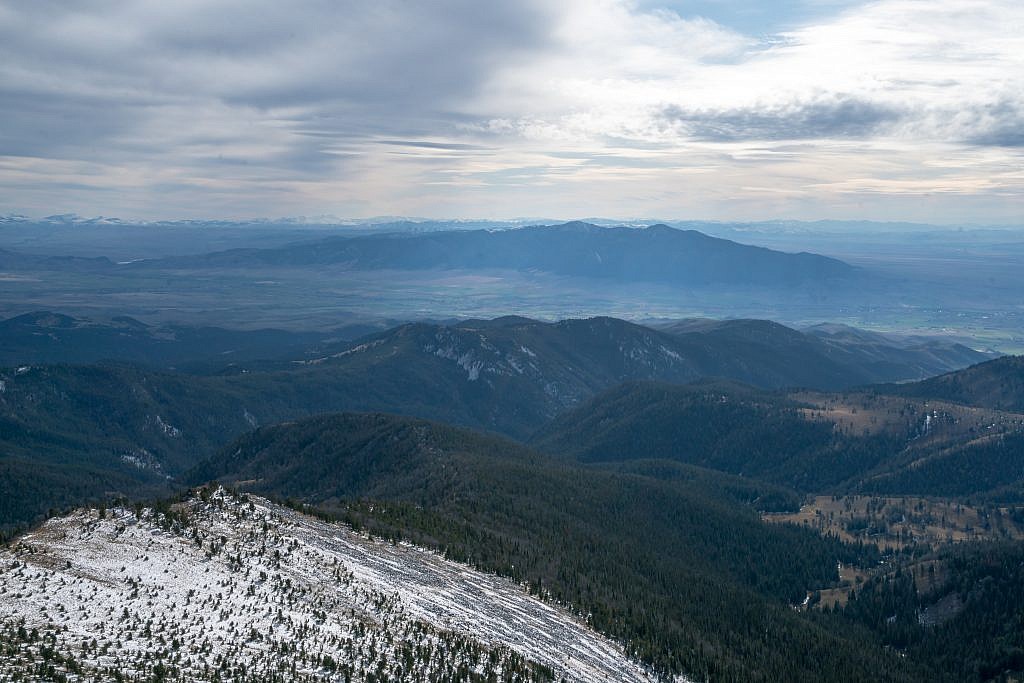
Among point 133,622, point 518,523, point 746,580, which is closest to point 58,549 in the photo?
point 133,622

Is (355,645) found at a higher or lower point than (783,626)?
higher

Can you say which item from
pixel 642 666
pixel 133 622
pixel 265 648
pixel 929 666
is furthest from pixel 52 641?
pixel 929 666

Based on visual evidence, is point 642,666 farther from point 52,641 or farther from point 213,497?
point 52,641

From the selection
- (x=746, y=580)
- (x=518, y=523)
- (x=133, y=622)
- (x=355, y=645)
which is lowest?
(x=746, y=580)

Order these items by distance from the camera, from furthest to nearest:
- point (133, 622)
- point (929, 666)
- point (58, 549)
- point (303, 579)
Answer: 1. point (929, 666)
2. point (303, 579)
3. point (58, 549)
4. point (133, 622)

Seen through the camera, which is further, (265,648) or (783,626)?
(783,626)

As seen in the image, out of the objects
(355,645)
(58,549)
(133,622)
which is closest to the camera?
Answer: (133,622)

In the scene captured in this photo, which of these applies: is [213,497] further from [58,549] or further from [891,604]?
[891,604]
